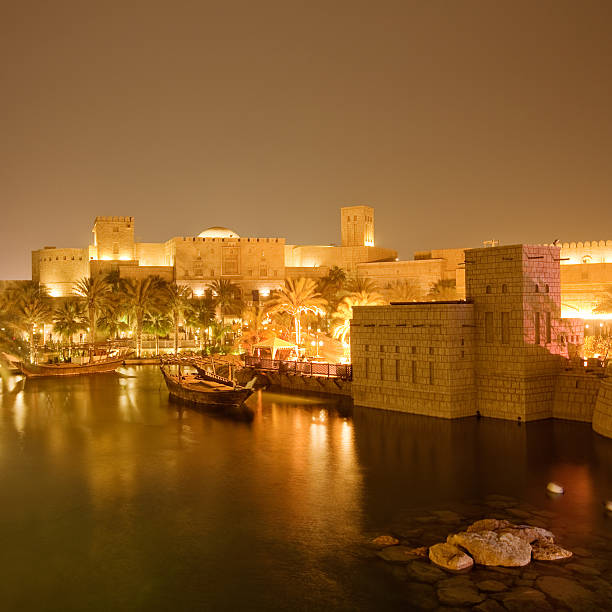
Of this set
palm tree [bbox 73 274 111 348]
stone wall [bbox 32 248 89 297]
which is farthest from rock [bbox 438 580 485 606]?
stone wall [bbox 32 248 89 297]

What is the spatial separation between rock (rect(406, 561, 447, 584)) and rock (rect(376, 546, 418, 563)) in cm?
20

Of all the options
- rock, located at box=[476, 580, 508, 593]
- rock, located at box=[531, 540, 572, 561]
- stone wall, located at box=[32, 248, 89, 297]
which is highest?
stone wall, located at box=[32, 248, 89, 297]

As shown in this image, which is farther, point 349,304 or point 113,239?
point 113,239

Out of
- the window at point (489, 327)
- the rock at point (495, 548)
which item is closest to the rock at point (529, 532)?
the rock at point (495, 548)

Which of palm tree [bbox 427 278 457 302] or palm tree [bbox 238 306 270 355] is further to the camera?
palm tree [bbox 427 278 457 302]

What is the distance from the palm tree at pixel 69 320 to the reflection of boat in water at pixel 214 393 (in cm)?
1931

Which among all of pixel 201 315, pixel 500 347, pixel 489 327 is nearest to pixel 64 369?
pixel 201 315

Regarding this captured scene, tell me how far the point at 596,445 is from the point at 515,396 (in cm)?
277

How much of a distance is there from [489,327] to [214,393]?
1019 cm

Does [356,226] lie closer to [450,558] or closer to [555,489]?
[555,489]

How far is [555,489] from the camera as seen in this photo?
12859mm

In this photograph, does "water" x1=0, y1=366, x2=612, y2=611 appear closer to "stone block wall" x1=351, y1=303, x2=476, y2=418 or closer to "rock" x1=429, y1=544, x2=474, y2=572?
"stone block wall" x1=351, y1=303, x2=476, y2=418

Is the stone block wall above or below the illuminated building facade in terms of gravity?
below

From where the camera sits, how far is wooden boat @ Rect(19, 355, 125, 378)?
35.6 metres
